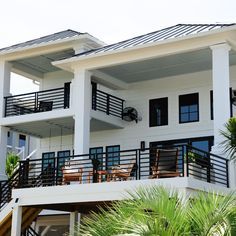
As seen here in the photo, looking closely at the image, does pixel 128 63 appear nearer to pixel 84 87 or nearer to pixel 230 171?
pixel 84 87

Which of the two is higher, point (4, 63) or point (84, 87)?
point (4, 63)

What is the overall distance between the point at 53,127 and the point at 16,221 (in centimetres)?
651

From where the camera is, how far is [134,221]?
8891mm

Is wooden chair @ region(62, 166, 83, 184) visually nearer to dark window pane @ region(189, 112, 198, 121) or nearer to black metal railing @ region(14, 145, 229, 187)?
black metal railing @ region(14, 145, 229, 187)

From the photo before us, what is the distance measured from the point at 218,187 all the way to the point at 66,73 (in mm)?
10985

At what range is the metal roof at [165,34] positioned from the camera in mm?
18609

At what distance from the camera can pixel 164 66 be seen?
21312 mm

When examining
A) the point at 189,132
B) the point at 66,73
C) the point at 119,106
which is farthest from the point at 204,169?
the point at 66,73

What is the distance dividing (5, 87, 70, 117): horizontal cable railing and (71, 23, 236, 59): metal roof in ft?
10.2

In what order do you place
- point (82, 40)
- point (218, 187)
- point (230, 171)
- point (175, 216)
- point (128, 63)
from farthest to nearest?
point (82, 40) < point (128, 63) < point (230, 171) < point (218, 187) < point (175, 216)

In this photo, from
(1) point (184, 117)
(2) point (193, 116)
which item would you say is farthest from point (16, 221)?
(2) point (193, 116)

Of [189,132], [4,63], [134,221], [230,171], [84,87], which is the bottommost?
[134,221]

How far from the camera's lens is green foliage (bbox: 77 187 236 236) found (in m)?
8.65

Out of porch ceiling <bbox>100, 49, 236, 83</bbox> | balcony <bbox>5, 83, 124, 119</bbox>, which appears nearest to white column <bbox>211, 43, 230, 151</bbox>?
porch ceiling <bbox>100, 49, 236, 83</bbox>
